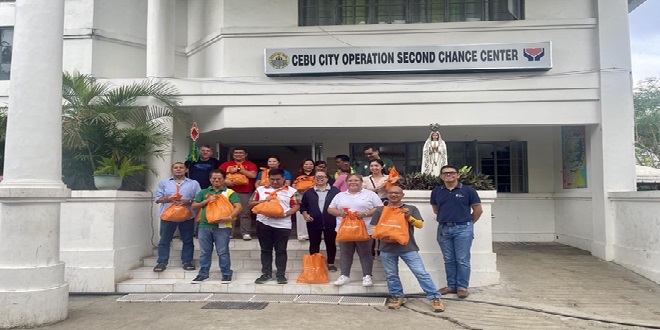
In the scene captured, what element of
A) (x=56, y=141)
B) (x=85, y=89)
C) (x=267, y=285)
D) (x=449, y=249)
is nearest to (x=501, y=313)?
(x=449, y=249)

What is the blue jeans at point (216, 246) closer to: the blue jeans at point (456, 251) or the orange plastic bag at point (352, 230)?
the orange plastic bag at point (352, 230)

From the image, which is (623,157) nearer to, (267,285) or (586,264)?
(586,264)

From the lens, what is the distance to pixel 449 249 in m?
6.40

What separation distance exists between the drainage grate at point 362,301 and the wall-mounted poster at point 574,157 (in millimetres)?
5492

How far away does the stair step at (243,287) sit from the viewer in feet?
22.2

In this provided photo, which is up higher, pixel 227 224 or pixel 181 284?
pixel 227 224

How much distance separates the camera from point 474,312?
5.82 m

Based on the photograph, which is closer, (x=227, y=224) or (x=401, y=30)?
(x=227, y=224)

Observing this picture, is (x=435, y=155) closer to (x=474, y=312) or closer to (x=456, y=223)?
(x=456, y=223)

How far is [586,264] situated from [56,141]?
8.04 metres

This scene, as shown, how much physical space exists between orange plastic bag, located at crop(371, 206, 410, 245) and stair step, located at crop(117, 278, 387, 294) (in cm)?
121

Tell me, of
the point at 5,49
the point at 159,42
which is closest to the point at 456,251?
the point at 159,42

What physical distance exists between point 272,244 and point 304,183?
1.32 m

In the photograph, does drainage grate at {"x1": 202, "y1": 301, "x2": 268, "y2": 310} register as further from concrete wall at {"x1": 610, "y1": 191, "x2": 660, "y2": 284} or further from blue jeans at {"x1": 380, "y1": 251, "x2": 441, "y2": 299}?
concrete wall at {"x1": 610, "y1": 191, "x2": 660, "y2": 284}
